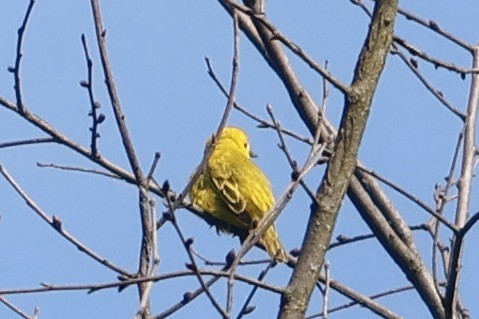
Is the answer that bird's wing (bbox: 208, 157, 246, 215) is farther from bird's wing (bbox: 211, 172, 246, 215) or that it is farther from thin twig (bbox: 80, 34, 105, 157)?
thin twig (bbox: 80, 34, 105, 157)

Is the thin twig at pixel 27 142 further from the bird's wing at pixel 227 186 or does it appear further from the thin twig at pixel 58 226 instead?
the bird's wing at pixel 227 186

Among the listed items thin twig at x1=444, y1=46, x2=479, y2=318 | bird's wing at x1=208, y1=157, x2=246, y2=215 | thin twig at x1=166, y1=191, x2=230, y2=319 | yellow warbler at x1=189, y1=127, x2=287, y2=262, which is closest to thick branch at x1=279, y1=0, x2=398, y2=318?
thin twig at x1=166, y1=191, x2=230, y2=319

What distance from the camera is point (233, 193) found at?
7121 mm

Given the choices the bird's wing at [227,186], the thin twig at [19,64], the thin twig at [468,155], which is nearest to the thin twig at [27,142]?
the thin twig at [19,64]

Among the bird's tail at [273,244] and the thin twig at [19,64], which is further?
the bird's tail at [273,244]

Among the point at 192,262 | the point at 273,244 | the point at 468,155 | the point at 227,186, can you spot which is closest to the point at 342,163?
the point at 192,262

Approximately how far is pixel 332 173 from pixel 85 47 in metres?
0.90

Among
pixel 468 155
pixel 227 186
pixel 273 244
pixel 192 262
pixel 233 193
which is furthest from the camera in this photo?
pixel 227 186

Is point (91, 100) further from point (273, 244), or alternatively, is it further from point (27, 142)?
point (273, 244)

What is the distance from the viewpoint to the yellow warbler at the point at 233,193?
6.99m

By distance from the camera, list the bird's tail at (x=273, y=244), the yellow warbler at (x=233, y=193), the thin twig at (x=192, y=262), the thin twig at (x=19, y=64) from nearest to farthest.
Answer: the thin twig at (x=192, y=262) < the thin twig at (x=19, y=64) < the bird's tail at (x=273, y=244) < the yellow warbler at (x=233, y=193)

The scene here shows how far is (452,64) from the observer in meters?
4.25

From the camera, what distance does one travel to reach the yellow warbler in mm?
6990

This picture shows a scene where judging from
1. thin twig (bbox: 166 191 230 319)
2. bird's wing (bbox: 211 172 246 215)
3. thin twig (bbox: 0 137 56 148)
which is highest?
bird's wing (bbox: 211 172 246 215)
